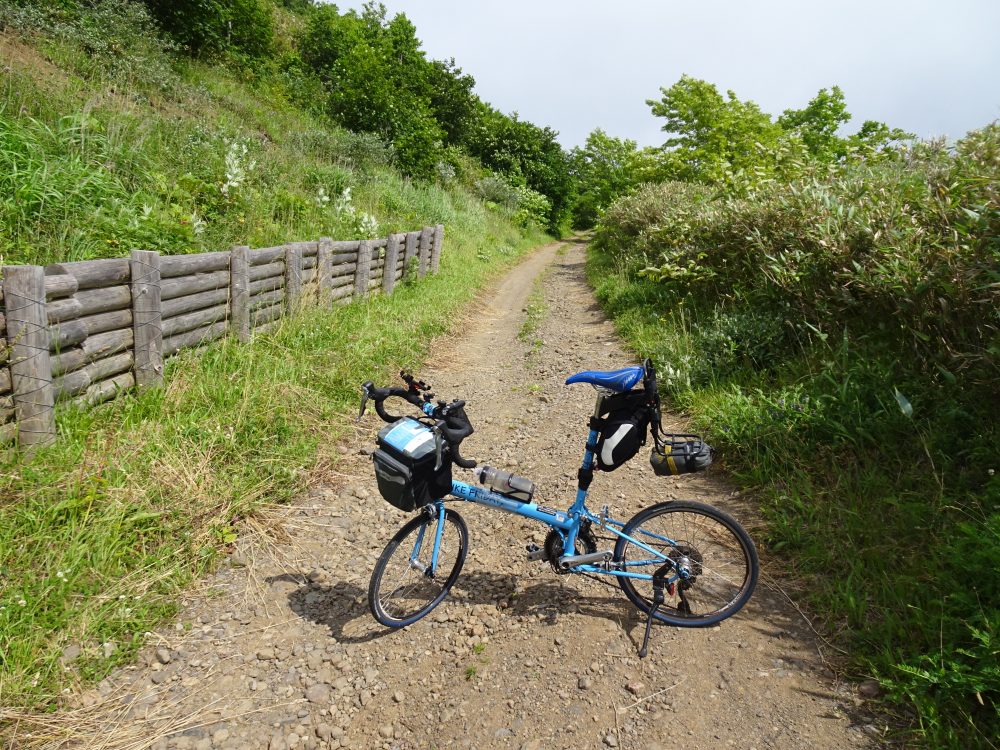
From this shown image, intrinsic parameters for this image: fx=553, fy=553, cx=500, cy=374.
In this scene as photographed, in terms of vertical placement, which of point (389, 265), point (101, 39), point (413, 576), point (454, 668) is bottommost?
point (454, 668)

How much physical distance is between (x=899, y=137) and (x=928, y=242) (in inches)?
99.1

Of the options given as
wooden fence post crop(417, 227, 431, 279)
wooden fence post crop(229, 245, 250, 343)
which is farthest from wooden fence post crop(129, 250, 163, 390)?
wooden fence post crop(417, 227, 431, 279)

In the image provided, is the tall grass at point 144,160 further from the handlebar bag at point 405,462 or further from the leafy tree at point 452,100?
the leafy tree at point 452,100

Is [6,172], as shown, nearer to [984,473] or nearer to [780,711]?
[780,711]

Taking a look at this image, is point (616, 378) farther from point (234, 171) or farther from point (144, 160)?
point (144, 160)

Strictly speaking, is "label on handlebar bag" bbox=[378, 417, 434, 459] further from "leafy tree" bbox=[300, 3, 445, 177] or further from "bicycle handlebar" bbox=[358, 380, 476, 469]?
"leafy tree" bbox=[300, 3, 445, 177]

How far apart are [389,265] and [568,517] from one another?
312 inches

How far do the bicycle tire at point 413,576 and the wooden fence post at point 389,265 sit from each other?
7.49m

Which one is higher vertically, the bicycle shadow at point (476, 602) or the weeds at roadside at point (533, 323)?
the weeds at roadside at point (533, 323)

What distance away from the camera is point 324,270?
7715 millimetres

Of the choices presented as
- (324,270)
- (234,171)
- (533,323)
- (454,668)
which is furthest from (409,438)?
(533,323)

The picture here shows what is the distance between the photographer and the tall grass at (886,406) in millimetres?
2666

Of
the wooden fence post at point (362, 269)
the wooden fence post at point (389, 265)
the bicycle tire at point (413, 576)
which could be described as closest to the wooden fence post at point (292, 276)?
the wooden fence post at point (362, 269)

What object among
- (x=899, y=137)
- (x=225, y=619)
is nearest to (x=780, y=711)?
(x=225, y=619)
